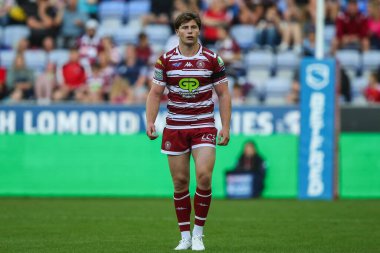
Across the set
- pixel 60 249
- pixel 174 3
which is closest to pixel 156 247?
pixel 60 249

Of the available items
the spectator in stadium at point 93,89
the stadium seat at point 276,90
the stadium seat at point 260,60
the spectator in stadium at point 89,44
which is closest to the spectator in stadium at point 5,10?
the spectator in stadium at point 89,44

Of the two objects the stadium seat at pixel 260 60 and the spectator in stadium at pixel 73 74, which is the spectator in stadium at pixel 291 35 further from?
the spectator in stadium at pixel 73 74

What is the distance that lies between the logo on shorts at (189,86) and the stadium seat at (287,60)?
12839 millimetres

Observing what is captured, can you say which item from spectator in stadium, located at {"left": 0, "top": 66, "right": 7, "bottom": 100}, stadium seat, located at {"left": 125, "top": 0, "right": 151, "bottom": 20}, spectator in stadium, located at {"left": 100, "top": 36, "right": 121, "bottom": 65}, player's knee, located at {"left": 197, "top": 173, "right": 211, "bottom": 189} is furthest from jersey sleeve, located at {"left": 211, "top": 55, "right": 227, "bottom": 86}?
stadium seat, located at {"left": 125, "top": 0, "right": 151, "bottom": 20}

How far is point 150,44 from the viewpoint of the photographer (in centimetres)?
2383

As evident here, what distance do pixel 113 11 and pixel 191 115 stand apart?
1571cm

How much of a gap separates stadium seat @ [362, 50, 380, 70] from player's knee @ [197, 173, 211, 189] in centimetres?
1335

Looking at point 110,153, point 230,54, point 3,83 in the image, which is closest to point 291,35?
point 230,54

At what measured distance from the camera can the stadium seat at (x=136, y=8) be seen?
25.1 metres

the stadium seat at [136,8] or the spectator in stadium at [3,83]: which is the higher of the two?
the stadium seat at [136,8]

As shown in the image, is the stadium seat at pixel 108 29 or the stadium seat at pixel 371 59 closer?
the stadium seat at pixel 371 59

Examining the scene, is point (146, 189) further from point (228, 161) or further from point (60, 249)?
point (60, 249)

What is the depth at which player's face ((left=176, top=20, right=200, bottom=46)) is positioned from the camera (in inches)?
387

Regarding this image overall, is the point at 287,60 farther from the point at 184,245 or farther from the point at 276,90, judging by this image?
the point at 184,245
